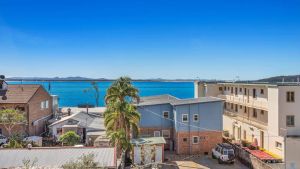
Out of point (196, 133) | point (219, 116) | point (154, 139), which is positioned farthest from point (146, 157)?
point (219, 116)

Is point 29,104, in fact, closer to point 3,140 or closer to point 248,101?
point 3,140

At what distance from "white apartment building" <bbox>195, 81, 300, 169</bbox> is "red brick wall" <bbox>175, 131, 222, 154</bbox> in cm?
556

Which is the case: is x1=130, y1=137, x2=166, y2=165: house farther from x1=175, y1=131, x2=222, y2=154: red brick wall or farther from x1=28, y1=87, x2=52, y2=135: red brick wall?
x1=28, y1=87, x2=52, y2=135: red brick wall

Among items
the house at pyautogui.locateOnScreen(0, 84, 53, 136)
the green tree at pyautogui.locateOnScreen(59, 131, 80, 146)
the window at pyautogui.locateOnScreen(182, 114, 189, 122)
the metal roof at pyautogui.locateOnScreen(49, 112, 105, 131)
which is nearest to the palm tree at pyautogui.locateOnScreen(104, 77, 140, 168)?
the green tree at pyautogui.locateOnScreen(59, 131, 80, 146)

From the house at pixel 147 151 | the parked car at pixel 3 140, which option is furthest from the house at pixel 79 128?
the house at pixel 147 151

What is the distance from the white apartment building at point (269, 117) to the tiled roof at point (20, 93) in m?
28.5

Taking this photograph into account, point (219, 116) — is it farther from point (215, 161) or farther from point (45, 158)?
point (45, 158)

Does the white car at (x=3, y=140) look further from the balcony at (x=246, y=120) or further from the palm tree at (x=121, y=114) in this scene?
the balcony at (x=246, y=120)

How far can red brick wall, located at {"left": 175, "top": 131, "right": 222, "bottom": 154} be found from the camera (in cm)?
3403

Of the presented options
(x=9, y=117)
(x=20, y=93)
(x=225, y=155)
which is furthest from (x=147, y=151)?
(x=20, y=93)

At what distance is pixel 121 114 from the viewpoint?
30719mm

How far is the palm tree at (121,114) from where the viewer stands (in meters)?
28.8

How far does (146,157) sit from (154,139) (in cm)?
236

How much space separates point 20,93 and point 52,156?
24.1m
